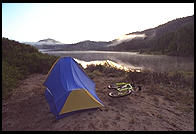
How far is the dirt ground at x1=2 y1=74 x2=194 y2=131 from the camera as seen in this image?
13.6 ft

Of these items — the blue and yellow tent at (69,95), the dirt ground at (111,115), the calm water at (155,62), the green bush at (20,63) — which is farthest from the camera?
the calm water at (155,62)

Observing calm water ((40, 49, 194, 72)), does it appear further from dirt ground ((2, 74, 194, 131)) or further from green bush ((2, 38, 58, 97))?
green bush ((2, 38, 58, 97))

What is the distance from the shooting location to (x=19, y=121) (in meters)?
4.59

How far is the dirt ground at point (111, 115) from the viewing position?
4.14m

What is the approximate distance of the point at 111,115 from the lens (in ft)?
15.4

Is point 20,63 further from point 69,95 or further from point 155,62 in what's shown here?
point 155,62

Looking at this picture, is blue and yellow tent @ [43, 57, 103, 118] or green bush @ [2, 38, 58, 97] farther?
green bush @ [2, 38, 58, 97]

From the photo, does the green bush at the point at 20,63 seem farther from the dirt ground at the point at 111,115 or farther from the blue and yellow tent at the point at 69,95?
the blue and yellow tent at the point at 69,95

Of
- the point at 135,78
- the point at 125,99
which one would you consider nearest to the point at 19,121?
the point at 125,99

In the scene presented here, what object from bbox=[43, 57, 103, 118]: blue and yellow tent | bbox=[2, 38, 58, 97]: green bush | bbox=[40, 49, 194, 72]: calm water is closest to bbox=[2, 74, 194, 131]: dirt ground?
bbox=[43, 57, 103, 118]: blue and yellow tent

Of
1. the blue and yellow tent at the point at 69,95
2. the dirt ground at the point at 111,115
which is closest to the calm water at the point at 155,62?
the dirt ground at the point at 111,115

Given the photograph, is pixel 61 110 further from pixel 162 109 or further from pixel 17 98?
pixel 162 109

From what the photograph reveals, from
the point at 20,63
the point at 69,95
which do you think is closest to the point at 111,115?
the point at 69,95

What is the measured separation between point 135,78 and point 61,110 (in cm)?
569
